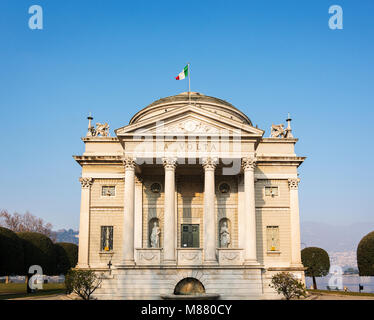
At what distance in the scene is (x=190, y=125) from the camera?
3219cm

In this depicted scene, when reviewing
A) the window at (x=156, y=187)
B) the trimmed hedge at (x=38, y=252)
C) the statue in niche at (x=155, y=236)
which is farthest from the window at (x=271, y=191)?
the trimmed hedge at (x=38, y=252)

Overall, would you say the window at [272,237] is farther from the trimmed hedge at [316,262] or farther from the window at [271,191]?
the trimmed hedge at [316,262]

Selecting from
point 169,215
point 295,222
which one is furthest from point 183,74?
point 295,222

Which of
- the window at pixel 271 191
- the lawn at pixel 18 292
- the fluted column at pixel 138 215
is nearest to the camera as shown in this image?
the lawn at pixel 18 292

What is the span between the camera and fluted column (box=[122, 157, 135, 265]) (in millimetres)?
29578

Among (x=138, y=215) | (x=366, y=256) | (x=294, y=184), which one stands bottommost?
(x=366, y=256)

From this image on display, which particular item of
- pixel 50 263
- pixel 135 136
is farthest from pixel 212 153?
pixel 50 263

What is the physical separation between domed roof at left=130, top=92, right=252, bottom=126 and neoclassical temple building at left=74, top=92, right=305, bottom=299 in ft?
0.45

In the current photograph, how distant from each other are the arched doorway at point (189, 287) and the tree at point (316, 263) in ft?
72.8

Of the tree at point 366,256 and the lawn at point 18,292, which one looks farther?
the tree at point 366,256

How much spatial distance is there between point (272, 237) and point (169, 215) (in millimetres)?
10209

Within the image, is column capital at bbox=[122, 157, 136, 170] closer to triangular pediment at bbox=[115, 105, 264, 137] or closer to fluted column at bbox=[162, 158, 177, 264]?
triangular pediment at bbox=[115, 105, 264, 137]

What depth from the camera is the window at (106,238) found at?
34.8m

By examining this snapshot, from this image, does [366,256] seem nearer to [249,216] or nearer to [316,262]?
[316,262]
